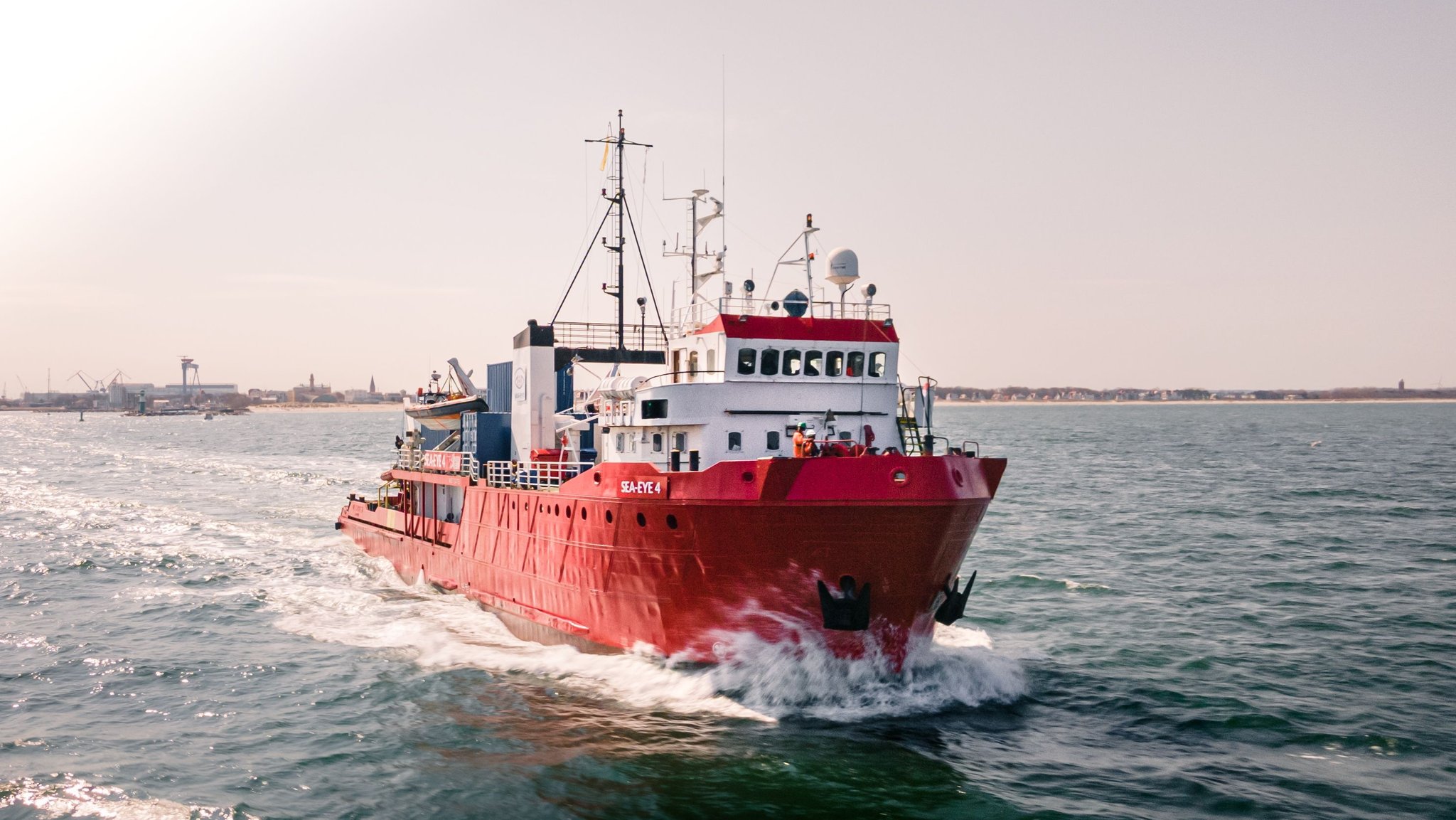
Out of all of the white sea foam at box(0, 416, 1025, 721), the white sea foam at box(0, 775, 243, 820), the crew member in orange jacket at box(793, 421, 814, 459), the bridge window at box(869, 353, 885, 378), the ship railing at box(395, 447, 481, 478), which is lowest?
the white sea foam at box(0, 775, 243, 820)

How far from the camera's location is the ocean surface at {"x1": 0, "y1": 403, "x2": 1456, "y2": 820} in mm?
15508

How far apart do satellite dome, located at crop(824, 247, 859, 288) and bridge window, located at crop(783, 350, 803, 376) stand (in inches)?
83.9

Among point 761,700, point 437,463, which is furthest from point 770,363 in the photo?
point 437,463

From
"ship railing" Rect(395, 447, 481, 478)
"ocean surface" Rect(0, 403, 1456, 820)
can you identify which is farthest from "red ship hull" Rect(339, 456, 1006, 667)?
"ship railing" Rect(395, 447, 481, 478)

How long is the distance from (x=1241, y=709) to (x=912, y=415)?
9.32 metres

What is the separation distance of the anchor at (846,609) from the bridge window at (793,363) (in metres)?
5.45

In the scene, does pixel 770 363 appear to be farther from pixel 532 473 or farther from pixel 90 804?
pixel 90 804

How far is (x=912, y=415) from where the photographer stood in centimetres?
2400

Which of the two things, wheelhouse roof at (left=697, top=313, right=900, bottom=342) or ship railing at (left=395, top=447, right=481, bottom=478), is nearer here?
wheelhouse roof at (left=697, top=313, right=900, bottom=342)

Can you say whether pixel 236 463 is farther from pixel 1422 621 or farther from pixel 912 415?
pixel 1422 621

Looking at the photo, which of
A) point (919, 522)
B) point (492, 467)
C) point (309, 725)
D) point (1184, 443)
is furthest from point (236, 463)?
point (1184, 443)

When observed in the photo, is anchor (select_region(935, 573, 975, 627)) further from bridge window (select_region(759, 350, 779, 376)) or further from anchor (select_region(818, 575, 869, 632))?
bridge window (select_region(759, 350, 779, 376))

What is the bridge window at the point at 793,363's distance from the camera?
73.0ft

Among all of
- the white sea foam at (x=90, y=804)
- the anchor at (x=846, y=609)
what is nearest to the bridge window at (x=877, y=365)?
the anchor at (x=846, y=609)
